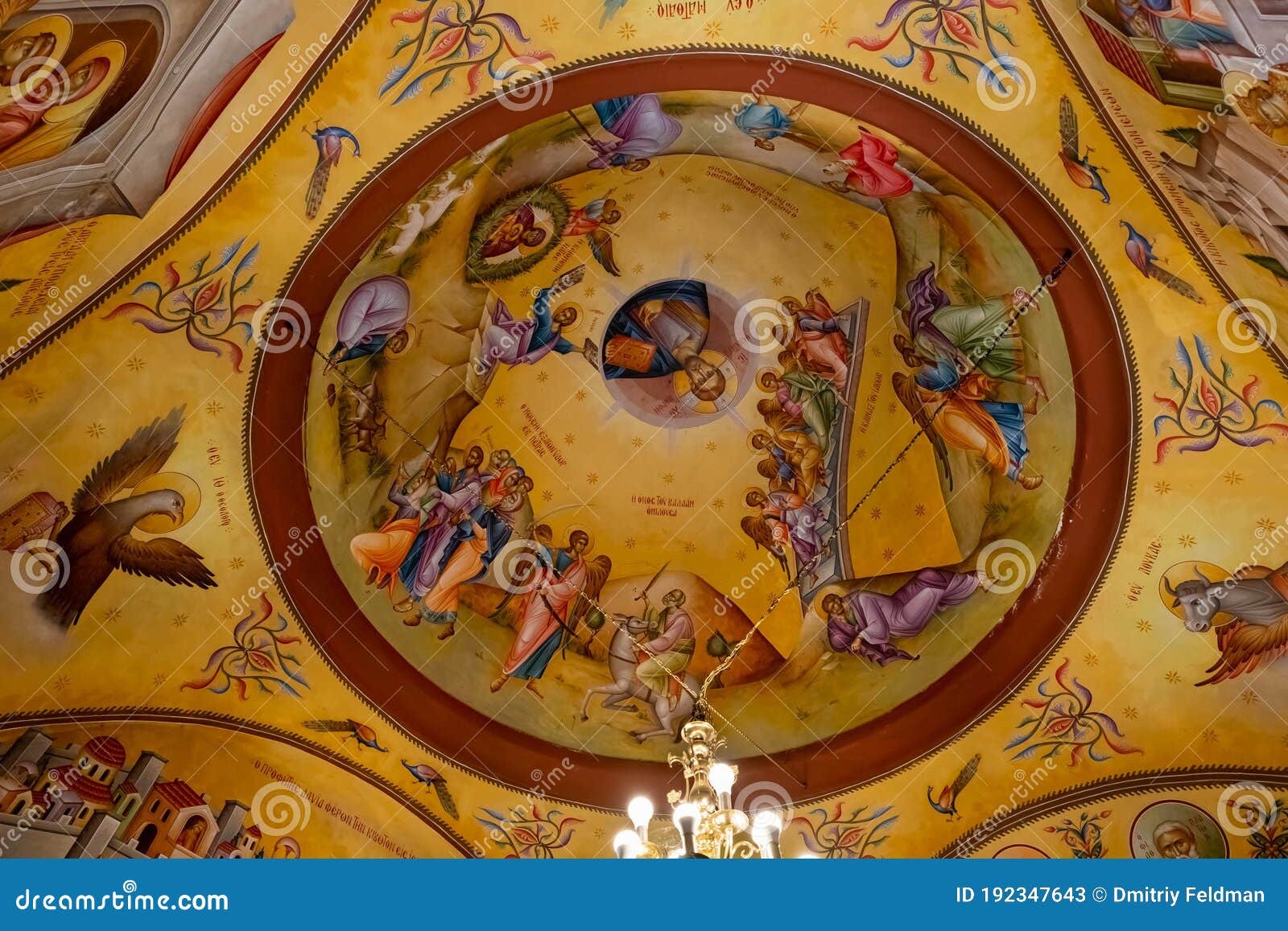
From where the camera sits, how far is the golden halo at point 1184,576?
10.2 meters

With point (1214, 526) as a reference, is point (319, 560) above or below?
below

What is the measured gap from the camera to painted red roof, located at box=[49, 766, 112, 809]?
9867mm

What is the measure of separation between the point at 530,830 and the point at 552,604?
2.32 meters

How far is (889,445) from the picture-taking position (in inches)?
477

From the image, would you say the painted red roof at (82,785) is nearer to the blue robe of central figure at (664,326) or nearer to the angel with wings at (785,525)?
the blue robe of central figure at (664,326)

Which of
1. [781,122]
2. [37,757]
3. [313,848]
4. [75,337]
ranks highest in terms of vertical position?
[781,122]

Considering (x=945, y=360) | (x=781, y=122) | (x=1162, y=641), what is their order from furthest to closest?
(x=945, y=360)
(x=1162, y=641)
(x=781, y=122)

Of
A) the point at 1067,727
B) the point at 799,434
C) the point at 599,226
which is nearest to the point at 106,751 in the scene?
the point at 599,226

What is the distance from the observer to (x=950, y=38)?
8.71 m

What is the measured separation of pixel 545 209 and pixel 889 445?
4.33 m

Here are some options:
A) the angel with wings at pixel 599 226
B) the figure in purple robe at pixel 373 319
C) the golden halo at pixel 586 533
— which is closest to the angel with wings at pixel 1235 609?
the golden halo at pixel 586 533

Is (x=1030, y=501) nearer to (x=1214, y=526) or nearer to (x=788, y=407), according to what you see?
(x=1214, y=526)

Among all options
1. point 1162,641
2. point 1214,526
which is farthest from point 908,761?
point 1214,526

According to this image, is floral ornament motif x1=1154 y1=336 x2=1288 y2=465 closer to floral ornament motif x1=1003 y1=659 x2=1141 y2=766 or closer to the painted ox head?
the painted ox head
